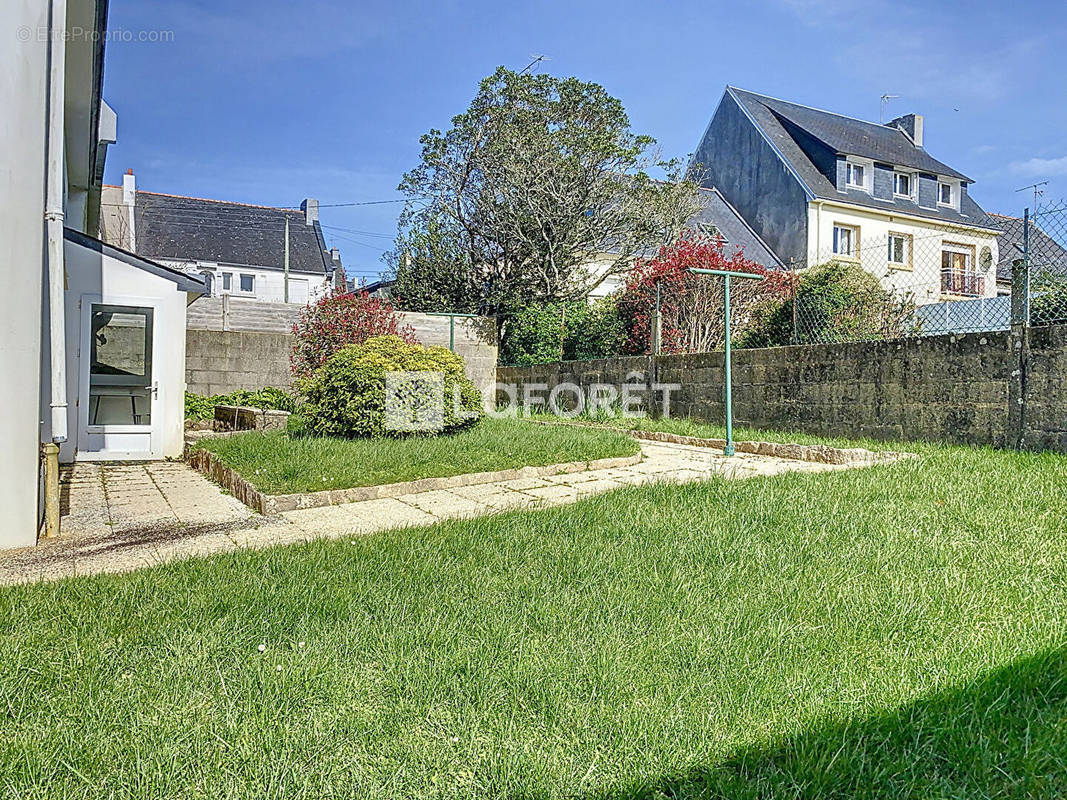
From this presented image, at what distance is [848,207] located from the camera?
71.3 ft

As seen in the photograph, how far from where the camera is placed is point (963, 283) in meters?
12.7

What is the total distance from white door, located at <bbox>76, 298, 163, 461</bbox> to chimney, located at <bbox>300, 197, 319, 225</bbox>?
26.0 metres

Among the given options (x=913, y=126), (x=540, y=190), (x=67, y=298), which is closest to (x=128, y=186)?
(x=540, y=190)

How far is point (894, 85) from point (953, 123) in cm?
305

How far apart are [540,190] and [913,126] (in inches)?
749

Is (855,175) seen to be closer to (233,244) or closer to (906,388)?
(906,388)

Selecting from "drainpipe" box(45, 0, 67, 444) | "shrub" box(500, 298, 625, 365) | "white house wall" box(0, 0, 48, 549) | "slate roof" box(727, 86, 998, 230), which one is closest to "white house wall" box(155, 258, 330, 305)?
"shrub" box(500, 298, 625, 365)

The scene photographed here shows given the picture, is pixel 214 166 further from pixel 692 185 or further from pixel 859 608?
pixel 859 608

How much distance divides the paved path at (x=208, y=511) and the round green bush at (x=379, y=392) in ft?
4.71

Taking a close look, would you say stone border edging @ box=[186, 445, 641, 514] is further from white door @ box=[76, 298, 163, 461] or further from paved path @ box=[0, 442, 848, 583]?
white door @ box=[76, 298, 163, 461]

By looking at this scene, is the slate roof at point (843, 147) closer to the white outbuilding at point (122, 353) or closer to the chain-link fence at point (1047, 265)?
the chain-link fence at point (1047, 265)

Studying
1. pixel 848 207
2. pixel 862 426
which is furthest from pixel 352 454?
pixel 848 207

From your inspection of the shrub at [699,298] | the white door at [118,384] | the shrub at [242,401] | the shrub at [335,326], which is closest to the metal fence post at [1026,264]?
the shrub at [699,298]

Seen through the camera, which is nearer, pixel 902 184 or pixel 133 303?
pixel 133 303
